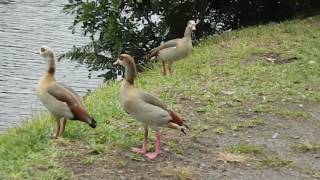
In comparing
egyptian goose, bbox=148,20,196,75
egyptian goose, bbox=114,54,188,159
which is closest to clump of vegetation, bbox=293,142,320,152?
egyptian goose, bbox=114,54,188,159

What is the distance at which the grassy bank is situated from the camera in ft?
21.5

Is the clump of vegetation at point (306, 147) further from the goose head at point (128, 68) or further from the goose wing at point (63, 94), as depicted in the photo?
the goose wing at point (63, 94)

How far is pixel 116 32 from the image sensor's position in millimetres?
14438

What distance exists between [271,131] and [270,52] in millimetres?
4678

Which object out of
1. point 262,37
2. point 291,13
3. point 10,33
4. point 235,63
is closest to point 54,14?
point 10,33

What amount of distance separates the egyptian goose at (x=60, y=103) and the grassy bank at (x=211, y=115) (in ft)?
0.76

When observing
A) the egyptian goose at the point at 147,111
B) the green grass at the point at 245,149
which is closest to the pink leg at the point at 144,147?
the egyptian goose at the point at 147,111

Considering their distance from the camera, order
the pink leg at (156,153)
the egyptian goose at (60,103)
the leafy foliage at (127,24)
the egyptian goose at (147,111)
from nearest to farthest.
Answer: the egyptian goose at (147,111) → the pink leg at (156,153) → the egyptian goose at (60,103) → the leafy foliage at (127,24)

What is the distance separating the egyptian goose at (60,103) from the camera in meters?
6.79

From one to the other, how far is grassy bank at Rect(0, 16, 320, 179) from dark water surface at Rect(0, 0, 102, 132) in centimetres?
304

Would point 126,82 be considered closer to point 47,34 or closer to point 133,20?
point 133,20

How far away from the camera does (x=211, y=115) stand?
27.0ft

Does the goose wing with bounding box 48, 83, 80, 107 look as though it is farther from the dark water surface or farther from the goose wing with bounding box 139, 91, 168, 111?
the dark water surface

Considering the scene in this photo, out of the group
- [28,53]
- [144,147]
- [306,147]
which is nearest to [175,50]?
[306,147]
